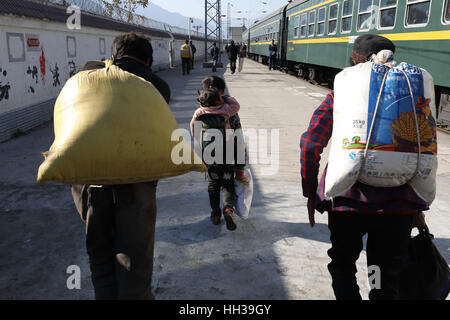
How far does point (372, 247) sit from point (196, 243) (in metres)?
1.66

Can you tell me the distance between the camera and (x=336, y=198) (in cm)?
191

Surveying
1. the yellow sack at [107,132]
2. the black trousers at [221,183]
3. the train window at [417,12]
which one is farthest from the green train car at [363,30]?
the yellow sack at [107,132]

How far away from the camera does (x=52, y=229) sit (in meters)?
3.50

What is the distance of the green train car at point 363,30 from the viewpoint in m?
7.06

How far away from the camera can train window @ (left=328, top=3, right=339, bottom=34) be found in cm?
1225

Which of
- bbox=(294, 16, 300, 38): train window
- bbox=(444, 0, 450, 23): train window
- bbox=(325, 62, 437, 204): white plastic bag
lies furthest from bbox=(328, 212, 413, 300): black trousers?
bbox=(294, 16, 300, 38): train window

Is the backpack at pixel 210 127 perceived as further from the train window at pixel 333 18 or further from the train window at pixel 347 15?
the train window at pixel 333 18

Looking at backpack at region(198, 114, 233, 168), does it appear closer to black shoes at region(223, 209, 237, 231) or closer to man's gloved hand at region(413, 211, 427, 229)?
black shoes at region(223, 209, 237, 231)

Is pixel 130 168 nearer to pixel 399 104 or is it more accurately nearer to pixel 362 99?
pixel 362 99

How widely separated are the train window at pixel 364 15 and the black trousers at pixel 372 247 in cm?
922

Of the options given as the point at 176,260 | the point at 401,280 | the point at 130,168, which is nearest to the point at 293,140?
the point at 176,260

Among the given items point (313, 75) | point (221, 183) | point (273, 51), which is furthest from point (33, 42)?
point (273, 51)

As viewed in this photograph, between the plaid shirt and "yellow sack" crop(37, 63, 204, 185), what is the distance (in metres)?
0.78

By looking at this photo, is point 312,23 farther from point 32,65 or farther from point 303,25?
point 32,65
